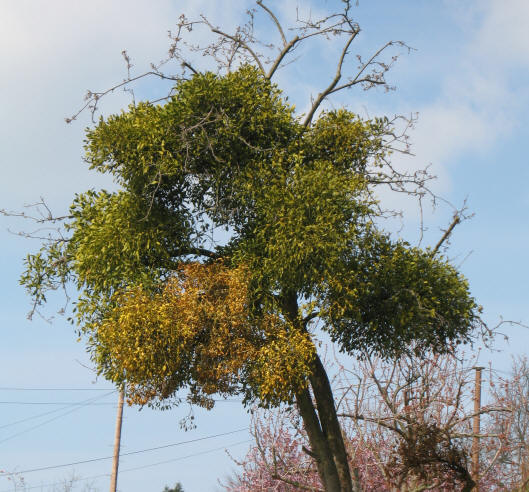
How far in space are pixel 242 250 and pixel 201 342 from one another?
2.07 m

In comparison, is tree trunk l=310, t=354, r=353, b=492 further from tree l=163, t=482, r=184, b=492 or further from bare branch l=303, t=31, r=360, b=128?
tree l=163, t=482, r=184, b=492

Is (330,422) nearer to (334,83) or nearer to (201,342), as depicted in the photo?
(201,342)

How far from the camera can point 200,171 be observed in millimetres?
14750

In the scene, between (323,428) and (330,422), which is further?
(323,428)

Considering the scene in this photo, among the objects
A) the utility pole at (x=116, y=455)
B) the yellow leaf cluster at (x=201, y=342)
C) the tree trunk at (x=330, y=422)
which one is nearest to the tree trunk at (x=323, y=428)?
the tree trunk at (x=330, y=422)

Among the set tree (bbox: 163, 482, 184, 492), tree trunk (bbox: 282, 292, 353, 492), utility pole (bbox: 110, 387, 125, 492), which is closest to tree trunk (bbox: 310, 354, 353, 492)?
tree trunk (bbox: 282, 292, 353, 492)

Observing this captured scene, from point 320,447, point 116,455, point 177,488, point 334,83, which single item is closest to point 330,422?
point 320,447

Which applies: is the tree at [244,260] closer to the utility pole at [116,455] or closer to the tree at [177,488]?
the utility pole at [116,455]

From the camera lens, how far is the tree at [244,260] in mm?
13125

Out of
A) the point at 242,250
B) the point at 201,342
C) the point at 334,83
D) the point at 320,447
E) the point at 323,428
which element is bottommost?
the point at 320,447

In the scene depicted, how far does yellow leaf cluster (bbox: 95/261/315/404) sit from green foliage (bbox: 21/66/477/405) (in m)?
0.03

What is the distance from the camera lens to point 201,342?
13398mm

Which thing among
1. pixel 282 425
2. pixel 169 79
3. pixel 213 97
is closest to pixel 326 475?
pixel 282 425

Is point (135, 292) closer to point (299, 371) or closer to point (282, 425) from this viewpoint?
point (299, 371)
